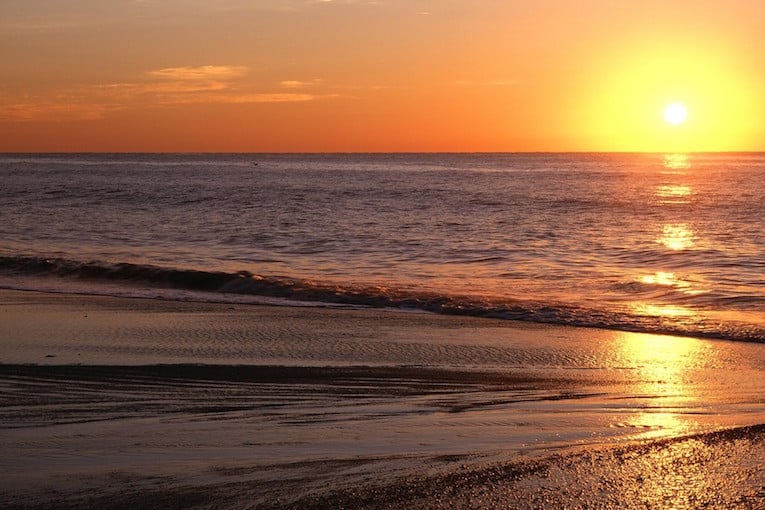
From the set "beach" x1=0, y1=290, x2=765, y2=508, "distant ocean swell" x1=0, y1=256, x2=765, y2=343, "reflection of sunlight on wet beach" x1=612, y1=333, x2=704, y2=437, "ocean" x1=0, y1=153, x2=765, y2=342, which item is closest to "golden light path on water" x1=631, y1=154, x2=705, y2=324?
"ocean" x1=0, y1=153, x2=765, y2=342

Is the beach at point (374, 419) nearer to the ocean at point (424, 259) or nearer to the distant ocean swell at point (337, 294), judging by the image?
the distant ocean swell at point (337, 294)

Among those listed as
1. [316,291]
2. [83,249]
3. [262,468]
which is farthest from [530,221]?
[262,468]

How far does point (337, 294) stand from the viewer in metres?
13.5

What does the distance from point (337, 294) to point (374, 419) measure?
7.72m

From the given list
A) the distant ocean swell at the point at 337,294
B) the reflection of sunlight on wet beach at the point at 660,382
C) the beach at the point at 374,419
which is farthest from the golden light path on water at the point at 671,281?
the beach at the point at 374,419

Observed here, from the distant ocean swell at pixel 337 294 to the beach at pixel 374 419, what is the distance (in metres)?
1.08

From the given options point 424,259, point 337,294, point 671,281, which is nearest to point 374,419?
point 337,294

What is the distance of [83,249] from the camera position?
67.1ft

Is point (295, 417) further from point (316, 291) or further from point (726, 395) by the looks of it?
point (316, 291)

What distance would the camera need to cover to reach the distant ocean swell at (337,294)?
10594 millimetres

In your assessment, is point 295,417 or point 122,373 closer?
point 295,417

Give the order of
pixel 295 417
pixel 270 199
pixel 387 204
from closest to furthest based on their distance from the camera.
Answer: pixel 295 417 → pixel 387 204 → pixel 270 199

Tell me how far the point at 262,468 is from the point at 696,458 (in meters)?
2.47

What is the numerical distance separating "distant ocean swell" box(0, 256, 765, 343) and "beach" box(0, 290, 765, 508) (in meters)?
1.08
